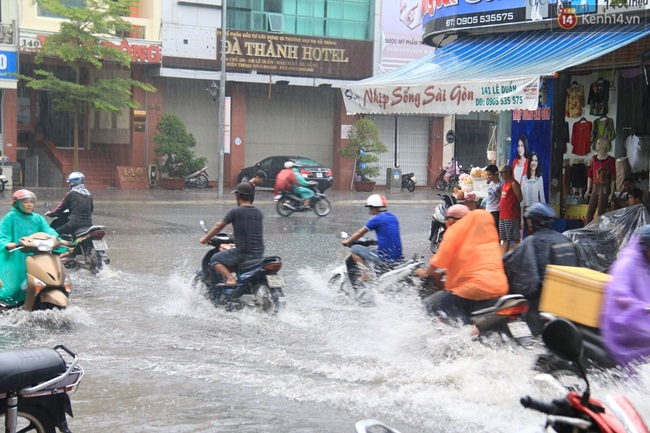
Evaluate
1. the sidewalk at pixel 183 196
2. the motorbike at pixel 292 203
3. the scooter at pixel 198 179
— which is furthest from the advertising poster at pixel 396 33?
the motorbike at pixel 292 203

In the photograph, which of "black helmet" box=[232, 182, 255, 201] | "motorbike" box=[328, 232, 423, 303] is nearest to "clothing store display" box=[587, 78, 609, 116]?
"motorbike" box=[328, 232, 423, 303]

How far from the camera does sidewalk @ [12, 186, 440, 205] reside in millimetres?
24922

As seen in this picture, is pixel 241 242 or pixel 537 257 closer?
pixel 537 257

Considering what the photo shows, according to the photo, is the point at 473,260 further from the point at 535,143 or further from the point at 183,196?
the point at 183,196

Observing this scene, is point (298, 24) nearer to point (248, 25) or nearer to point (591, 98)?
point (248, 25)

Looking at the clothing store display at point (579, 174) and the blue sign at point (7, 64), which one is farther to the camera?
the blue sign at point (7, 64)

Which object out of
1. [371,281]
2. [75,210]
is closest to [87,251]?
[75,210]

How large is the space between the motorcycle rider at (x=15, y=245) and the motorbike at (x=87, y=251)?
8.38 ft

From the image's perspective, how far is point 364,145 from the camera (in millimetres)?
33125

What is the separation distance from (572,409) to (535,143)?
11.2m

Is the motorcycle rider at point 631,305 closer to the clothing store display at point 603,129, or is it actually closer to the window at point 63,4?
the clothing store display at point 603,129

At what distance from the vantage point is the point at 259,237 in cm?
953

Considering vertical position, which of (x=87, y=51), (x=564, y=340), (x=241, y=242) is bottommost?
(x=241, y=242)

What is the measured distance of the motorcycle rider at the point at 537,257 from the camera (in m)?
7.07
